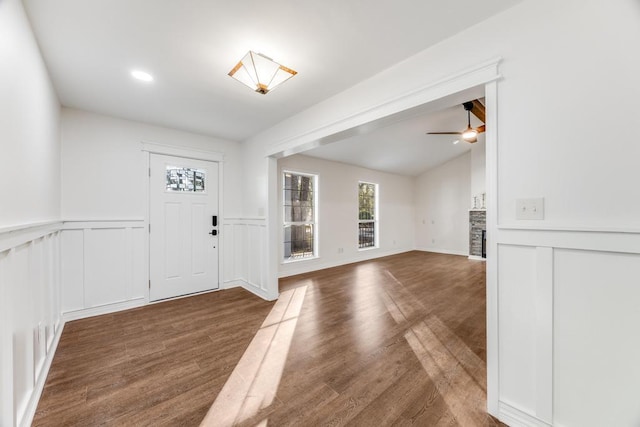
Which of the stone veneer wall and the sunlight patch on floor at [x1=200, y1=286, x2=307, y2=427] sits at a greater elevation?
the stone veneer wall

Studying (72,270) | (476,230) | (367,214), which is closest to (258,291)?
(72,270)

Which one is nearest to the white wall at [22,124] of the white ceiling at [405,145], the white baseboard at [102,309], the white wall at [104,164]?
the white wall at [104,164]

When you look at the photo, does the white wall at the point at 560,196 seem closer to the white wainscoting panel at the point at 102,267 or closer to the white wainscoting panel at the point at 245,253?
the white wainscoting panel at the point at 245,253

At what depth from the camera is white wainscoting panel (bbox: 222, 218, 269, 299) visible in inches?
151

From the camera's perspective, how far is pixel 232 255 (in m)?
4.30

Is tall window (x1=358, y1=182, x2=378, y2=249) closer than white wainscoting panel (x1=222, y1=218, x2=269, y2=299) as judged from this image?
No

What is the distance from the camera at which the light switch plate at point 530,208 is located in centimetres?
140

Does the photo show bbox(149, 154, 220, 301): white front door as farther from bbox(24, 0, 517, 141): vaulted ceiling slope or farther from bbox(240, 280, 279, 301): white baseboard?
bbox(24, 0, 517, 141): vaulted ceiling slope

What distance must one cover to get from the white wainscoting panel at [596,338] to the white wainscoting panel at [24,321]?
284 cm

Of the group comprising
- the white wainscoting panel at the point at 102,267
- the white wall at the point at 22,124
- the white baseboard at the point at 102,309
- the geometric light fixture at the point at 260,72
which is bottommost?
the white baseboard at the point at 102,309

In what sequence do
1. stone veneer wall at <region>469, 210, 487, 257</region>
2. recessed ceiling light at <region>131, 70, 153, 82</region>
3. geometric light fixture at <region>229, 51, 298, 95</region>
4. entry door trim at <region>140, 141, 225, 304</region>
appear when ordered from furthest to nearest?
stone veneer wall at <region>469, 210, 487, 257</region>
entry door trim at <region>140, 141, 225, 304</region>
recessed ceiling light at <region>131, 70, 153, 82</region>
geometric light fixture at <region>229, 51, 298, 95</region>

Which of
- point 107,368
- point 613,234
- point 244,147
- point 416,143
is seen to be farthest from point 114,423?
point 416,143

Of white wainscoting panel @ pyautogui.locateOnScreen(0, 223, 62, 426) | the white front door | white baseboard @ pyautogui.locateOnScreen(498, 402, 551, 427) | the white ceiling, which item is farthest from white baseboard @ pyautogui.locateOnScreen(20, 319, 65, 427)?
the white ceiling

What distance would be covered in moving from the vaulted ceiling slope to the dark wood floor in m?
2.58
